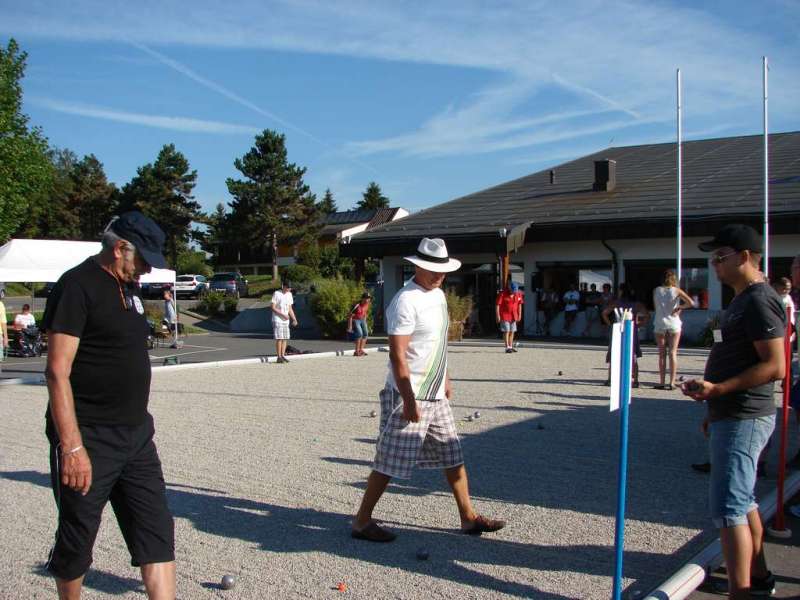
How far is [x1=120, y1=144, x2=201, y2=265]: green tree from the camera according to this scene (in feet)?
207

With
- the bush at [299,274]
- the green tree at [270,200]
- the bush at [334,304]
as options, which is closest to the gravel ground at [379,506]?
the bush at [334,304]

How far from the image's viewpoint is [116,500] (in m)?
3.48

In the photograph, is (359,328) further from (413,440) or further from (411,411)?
(411,411)

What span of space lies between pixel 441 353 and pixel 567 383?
27.7 feet

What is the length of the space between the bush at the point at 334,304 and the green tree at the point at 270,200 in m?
32.4

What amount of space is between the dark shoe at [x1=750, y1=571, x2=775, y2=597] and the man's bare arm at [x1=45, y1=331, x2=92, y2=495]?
11.3 ft

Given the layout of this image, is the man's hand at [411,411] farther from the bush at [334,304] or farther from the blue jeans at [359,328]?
→ the bush at [334,304]

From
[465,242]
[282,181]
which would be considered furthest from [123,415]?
[282,181]

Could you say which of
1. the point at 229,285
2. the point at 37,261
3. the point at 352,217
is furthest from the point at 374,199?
the point at 37,261

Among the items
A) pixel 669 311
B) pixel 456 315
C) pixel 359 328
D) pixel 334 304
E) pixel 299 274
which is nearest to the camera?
pixel 669 311

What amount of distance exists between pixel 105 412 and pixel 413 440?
82.2 inches

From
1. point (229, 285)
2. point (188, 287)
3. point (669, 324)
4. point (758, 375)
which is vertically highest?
point (229, 285)

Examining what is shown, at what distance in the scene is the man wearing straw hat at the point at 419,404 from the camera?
475 cm

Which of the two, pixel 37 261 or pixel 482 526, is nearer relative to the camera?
pixel 482 526
